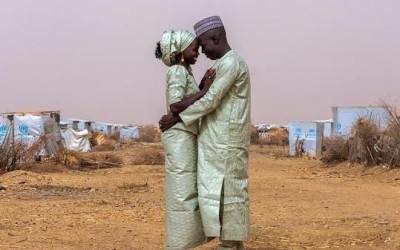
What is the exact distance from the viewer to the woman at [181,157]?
152 inches

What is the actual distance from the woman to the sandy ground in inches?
52.7

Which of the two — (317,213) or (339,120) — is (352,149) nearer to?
(339,120)

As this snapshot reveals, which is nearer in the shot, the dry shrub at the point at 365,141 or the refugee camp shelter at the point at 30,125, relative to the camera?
the dry shrub at the point at 365,141

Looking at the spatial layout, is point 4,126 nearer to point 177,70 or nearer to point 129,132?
point 177,70

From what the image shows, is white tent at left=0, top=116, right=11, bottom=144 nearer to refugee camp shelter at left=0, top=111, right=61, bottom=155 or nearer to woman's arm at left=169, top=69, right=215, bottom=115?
refugee camp shelter at left=0, top=111, right=61, bottom=155

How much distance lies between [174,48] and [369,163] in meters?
14.0

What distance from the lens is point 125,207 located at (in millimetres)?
8812

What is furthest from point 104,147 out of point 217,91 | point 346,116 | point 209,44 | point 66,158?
point 217,91

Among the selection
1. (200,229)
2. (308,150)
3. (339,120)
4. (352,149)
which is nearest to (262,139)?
(308,150)

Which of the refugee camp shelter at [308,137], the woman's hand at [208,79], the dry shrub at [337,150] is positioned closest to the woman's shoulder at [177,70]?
the woman's hand at [208,79]

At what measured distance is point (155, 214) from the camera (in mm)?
7973

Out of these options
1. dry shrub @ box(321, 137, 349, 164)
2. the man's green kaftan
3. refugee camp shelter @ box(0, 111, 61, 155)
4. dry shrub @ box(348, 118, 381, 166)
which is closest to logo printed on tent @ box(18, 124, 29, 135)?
refugee camp shelter @ box(0, 111, 61, 155)

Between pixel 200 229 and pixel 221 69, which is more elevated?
pixel 221 69

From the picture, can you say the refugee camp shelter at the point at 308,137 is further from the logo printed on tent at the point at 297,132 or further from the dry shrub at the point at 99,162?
the dry shrub at the point at 99,162
